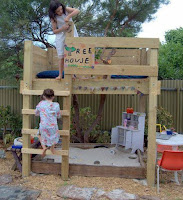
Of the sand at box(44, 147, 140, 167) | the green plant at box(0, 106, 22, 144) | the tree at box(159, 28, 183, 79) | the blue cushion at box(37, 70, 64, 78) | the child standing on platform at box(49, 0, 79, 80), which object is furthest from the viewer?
the tree at box(159, 28, 183, 79)

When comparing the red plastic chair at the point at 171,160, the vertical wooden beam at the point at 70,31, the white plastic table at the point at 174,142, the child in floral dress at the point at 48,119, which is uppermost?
the vertical wooden beam at the point at 70,31

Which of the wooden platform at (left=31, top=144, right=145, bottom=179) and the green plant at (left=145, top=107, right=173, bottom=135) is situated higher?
the green plant at (left=145, top=107, right=173, bottom=135)

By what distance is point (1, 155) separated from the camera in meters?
6.04

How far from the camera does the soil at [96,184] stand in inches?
159

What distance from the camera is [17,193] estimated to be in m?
3.89

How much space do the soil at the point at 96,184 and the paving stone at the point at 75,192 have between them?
112 millimetres

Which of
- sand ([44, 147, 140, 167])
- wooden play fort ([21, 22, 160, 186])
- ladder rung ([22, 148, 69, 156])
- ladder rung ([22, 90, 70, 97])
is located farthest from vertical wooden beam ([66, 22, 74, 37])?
sand ([44, 147, 140, 167])

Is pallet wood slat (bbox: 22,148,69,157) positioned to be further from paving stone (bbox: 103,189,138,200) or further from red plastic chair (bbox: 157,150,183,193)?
red plastic chair (bbox: 157,150,183,193)

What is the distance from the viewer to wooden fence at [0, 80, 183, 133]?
323 inches

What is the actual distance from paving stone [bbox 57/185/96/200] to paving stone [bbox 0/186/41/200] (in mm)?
378

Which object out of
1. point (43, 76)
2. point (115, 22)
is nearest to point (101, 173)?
point (43, 76)

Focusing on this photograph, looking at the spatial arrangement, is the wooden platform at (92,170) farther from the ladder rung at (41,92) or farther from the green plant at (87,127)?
the green plant at (87,127)

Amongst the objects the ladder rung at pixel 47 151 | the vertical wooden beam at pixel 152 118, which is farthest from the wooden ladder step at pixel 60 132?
the vertical wooden beam at pixel 152 118

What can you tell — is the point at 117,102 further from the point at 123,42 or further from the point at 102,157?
the point at 123,42
